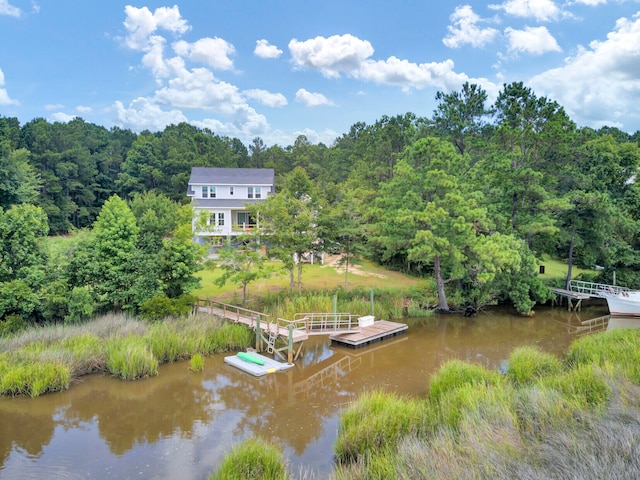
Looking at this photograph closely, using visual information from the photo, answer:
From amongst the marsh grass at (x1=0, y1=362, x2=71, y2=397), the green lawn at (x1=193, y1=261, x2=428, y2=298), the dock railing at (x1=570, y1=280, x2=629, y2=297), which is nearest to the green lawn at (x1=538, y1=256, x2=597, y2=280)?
the dock railing at (x1=570, y1=280, x2=629, y2=297)

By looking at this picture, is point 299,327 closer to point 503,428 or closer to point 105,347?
point 105,347

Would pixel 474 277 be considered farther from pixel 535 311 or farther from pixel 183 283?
pixel 183 283

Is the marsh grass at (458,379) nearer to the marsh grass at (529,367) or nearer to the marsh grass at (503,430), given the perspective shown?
the marsh grass at (503,430)

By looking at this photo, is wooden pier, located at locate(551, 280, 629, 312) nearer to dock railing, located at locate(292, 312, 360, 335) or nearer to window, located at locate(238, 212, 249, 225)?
dock railing, located at locate(292, 312, 360, 335)

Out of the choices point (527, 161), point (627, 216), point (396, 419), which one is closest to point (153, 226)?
point (396, 419)

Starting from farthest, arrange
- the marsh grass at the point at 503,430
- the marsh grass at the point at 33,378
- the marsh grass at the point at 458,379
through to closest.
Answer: the marsh grass at the point at 33,378
the marsh grass at the point at 458,379
the marsh grass at the point at 503,430

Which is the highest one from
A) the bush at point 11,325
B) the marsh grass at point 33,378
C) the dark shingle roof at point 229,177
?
the dark shingle roof at point 229,177

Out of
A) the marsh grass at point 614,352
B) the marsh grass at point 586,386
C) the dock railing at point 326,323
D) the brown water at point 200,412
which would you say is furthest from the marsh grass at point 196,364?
the marsh grass at point 614,352
